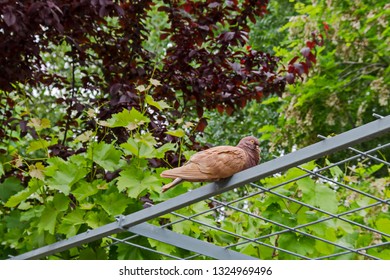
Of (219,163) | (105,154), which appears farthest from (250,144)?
(105,154)

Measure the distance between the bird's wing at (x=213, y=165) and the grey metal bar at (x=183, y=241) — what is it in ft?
1.02

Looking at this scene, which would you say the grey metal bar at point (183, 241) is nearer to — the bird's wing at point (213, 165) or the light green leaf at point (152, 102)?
the bird's wing at point (213, 165)

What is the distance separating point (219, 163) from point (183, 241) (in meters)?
0.47

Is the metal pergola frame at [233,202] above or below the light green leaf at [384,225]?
below

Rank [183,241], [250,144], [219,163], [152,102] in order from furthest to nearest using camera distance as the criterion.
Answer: [152,102] → [183,241] → [250,144] → [219,163]

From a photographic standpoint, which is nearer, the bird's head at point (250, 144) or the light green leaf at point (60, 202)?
the bird's head at point (250, 144)

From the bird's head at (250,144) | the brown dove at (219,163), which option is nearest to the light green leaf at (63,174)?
the brown dove at (219,163)

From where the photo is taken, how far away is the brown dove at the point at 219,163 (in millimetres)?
1740

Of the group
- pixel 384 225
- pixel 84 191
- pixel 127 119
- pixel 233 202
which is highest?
pixel 127 119

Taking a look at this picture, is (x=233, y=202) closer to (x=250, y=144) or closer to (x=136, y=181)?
(x=250, y=144)

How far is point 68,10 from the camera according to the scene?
121 inches

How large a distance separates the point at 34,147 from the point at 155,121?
76 cm

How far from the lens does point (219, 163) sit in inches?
68.4

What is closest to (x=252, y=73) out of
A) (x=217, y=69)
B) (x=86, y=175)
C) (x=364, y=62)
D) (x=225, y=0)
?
(x=217, y=69)
